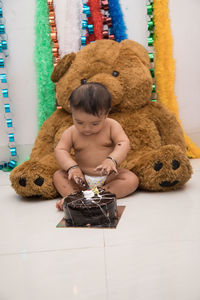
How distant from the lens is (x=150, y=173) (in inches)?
56.9

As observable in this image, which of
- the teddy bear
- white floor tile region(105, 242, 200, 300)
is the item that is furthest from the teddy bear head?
white floor tile region(105, 242, 200, 300)

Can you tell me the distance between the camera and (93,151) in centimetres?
144

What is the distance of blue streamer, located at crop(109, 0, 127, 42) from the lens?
1.99 meters

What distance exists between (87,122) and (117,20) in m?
0.99

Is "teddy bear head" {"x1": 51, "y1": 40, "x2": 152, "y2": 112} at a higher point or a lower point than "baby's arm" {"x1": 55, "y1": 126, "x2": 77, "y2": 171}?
higher

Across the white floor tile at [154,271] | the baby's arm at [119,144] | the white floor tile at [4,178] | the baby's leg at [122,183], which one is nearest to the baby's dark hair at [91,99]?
the baby's arm at [119,144]

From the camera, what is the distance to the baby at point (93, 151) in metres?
1.28

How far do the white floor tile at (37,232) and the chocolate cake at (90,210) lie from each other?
38 millimetres

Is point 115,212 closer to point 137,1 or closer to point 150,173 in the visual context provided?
point 150,173

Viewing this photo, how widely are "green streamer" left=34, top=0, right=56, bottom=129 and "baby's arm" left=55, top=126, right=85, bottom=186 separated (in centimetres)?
71

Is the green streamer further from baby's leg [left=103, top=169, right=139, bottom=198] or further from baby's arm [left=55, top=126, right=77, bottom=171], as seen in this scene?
baby's leg [left=103, top=169, right=139, bottom=198]

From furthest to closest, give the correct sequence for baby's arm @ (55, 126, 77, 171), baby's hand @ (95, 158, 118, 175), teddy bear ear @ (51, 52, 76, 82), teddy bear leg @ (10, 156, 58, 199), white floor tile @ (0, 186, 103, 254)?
teddy bear ear @ (51, 52, 76, 82) < teddy bear leg @ (10, 156, 58, 199) < baby's arm @ (55, 126, 77, 171) < baby's hand @ (95, 158, 118, 175) < white floor tile @ (0, 186, 103, 254)

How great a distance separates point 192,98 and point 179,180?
92 cm

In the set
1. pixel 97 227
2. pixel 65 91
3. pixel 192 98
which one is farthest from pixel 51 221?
pixel 192 98
